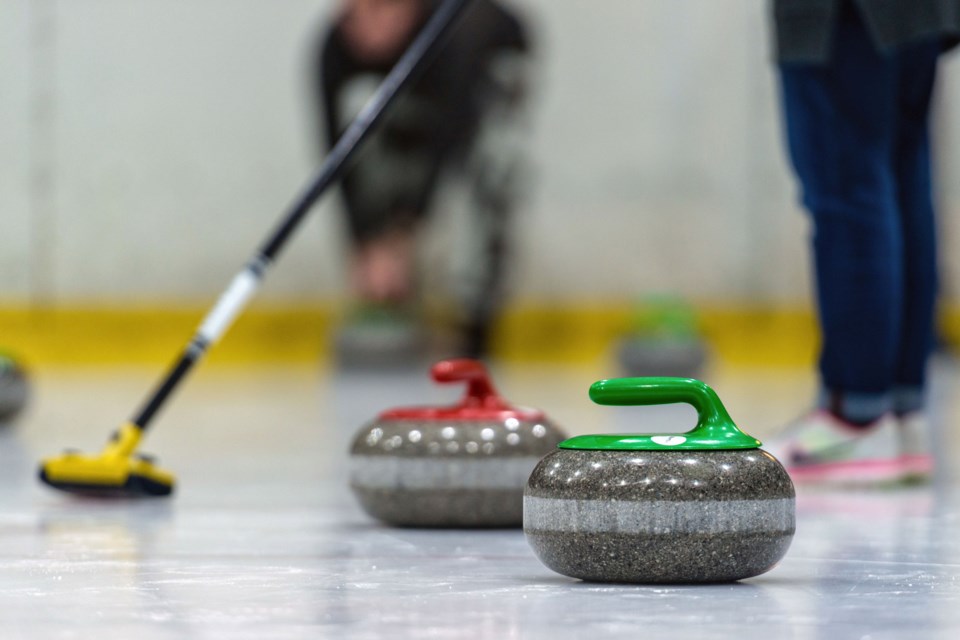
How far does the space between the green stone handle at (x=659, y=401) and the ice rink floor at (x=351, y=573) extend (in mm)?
105

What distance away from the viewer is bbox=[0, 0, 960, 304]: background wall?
6941 mm

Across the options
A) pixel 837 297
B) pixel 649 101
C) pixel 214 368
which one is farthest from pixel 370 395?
pixel 649 101

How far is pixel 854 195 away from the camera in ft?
7.23

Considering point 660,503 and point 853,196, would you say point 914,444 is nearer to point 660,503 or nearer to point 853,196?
point 853,196

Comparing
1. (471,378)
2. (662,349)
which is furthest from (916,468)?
(662,349)

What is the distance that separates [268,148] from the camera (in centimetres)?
712

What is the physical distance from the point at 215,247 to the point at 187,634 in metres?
6.08

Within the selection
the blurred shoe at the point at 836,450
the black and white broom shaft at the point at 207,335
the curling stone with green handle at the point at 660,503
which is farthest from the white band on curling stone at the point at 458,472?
the blurred shoe at the point at 836,450

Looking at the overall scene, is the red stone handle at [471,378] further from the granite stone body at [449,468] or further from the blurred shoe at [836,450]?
the blurred shoe at [836,450]

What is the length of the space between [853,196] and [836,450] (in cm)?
33

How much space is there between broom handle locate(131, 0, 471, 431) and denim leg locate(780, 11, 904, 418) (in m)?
0.45

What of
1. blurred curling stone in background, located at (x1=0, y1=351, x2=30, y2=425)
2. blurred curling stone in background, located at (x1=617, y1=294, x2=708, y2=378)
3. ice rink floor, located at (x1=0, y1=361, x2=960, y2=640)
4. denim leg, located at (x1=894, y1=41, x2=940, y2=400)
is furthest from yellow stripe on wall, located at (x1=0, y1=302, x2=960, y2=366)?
denim leg, located at (x1=894, y1=41, x2=940, y2=400)

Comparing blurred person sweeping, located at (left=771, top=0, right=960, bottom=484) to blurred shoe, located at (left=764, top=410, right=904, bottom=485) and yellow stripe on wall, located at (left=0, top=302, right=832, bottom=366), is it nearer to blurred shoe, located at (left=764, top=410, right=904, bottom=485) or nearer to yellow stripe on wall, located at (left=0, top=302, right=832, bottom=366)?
blurred shoe, located at (left=764, top=410, right=904, bottom=485)

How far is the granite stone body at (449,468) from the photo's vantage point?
1.69 meters
